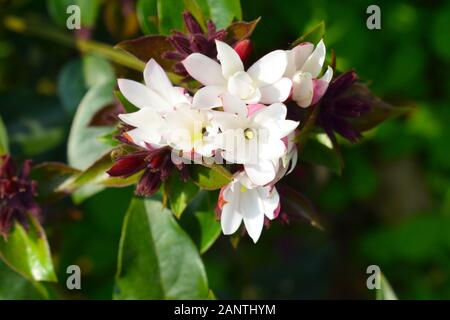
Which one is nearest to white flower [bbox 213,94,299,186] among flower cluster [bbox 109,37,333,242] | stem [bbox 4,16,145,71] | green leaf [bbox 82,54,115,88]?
flower cluster [bbox 109,37,333,242]

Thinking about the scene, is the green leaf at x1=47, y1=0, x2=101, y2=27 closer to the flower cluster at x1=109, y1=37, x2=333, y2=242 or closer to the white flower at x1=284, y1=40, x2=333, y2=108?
the flower cluster at x1=109, y1=37, x2=333, y2=242

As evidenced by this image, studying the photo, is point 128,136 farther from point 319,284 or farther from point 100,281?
point 319,284

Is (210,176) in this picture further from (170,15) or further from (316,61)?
(170,15)

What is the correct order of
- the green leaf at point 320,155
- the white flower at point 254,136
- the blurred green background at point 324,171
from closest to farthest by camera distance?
the white flower at point 254,136 → the green leaf at point 320,155 → the blurred green background at point 324,171

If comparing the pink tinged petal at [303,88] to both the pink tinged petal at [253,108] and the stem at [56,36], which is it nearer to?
the pink tinged petal at [253,108]

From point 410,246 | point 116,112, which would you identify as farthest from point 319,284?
point 116,112

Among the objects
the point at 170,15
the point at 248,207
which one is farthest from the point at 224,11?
the point at 248,207

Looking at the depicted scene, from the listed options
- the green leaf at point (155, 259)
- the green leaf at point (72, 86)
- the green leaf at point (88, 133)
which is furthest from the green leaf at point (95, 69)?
the green leaf at point (155, 259)
